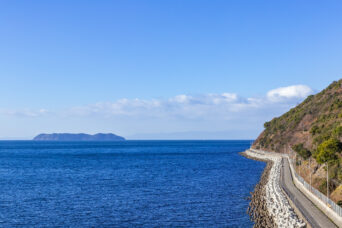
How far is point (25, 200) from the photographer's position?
51781 mm

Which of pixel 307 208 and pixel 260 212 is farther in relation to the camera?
pixel 260 212

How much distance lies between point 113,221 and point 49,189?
2768cm

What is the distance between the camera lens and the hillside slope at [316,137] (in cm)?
4775

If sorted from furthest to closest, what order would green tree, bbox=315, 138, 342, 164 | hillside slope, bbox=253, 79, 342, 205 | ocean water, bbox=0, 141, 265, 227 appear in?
green tree, bbox=315, 138, 342, 164
hillside slope, bbox=253, 79, 342, 205
ocean water, bbox=0, 141, 265, 227

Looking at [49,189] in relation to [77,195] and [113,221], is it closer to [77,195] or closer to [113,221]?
[77,195]

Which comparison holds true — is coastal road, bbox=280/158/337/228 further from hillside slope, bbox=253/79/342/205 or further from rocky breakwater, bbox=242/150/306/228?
hillside slope, bbox=253/79/342/205

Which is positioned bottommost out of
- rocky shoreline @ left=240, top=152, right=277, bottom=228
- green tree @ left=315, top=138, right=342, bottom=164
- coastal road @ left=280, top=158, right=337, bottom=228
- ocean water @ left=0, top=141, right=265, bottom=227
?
ocean water @ left=0, top=141, right=265, bottom=227

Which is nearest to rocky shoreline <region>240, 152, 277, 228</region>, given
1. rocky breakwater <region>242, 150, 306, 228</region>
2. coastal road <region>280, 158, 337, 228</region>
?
rocky breakwater <region>242, 150, 306, 228</region>

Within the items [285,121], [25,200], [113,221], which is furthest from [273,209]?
[285,121]

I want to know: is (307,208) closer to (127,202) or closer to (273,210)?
(273,210)

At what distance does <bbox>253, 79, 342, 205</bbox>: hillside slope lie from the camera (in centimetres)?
4775

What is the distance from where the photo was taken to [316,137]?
70.4 metres

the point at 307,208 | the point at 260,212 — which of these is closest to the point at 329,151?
the point at 260,212

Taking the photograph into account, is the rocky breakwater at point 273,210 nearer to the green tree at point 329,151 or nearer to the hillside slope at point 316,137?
the hillside slope at point 316,137
